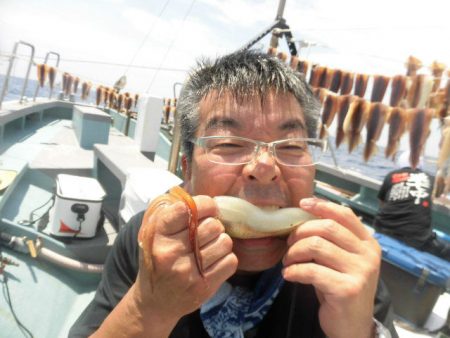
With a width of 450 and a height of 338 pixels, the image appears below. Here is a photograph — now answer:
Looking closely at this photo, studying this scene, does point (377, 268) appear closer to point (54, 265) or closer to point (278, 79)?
point (278, 79)

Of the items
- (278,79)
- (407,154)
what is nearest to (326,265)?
(278,79)

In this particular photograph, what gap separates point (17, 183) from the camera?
4258mm

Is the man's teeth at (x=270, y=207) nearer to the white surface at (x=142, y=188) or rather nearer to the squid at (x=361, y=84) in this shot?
the white surface at (x=142, y=188)

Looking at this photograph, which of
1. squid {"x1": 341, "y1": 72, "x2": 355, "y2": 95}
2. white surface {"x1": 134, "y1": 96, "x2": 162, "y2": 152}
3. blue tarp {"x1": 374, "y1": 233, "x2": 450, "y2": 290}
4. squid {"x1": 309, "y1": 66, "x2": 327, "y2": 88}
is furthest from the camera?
squid {"x1": 309, "y1": 66, "x2": 327, "y2": 88}

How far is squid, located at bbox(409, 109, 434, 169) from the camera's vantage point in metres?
5.16

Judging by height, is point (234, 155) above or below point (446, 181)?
above

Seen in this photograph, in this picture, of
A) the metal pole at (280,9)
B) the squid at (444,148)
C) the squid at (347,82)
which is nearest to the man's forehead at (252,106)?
the squid at (444,148)

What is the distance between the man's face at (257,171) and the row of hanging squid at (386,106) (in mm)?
3339

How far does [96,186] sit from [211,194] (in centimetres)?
264

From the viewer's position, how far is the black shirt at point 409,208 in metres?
4.62

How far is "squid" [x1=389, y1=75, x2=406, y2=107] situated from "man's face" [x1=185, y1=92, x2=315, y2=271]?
550 centimetres

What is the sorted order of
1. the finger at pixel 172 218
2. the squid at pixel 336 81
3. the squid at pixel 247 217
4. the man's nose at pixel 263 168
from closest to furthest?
the finger at pixel 172 218 < the squid at pixel 247 217 < the man's nose at pixel 263 168 < the squid at pixel 336 81

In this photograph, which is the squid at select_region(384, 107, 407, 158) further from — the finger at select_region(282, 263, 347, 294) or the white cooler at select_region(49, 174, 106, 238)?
the finger at select_region(282, 263, 347, 294)

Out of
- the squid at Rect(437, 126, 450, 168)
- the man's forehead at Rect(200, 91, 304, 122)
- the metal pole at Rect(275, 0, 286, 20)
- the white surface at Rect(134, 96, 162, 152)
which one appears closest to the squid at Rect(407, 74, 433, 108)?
the squid at Rect(437, 126, 450, 168)
